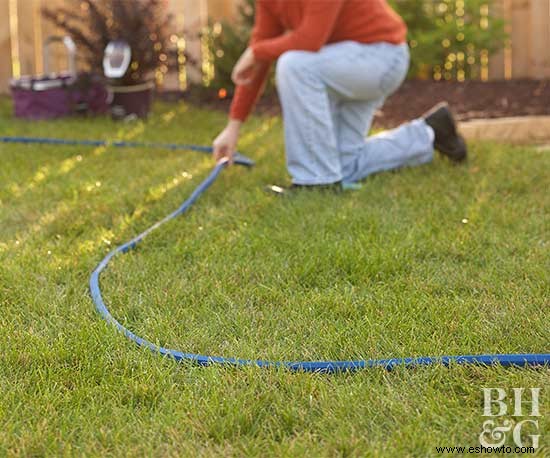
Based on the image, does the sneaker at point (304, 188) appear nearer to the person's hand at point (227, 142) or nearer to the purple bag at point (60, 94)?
the person's hand at point (227, 142)

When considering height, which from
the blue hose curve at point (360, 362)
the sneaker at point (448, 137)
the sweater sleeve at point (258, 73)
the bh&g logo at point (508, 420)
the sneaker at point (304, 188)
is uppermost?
the sweater sleeve at point (258, 73)

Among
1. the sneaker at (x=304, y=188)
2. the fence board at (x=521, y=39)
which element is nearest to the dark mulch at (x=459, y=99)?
the fence board at (x=521, y=39)

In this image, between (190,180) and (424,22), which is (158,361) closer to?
(190,180)

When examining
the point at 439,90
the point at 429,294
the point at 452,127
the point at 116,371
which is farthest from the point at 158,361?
the point at 439,90

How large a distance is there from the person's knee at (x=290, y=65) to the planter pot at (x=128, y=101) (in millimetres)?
1969

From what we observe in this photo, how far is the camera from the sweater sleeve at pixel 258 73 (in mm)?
3332

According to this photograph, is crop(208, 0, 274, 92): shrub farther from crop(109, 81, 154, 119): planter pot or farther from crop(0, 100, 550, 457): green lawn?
crop(0, 100, 550, 457): green lawn

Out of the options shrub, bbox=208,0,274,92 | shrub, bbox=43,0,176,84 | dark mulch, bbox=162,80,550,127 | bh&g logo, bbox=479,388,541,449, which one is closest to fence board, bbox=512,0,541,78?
dark mulch, bbox=162,80,550,127

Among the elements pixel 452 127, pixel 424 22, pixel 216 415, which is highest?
pixel 424 22

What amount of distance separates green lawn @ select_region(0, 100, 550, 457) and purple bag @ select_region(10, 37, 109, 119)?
155cm

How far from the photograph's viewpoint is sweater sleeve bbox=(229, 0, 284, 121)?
333 cm

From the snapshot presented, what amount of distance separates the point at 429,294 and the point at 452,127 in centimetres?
149

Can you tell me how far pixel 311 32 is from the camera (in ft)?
10.2

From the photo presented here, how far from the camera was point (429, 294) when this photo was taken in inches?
82.7
